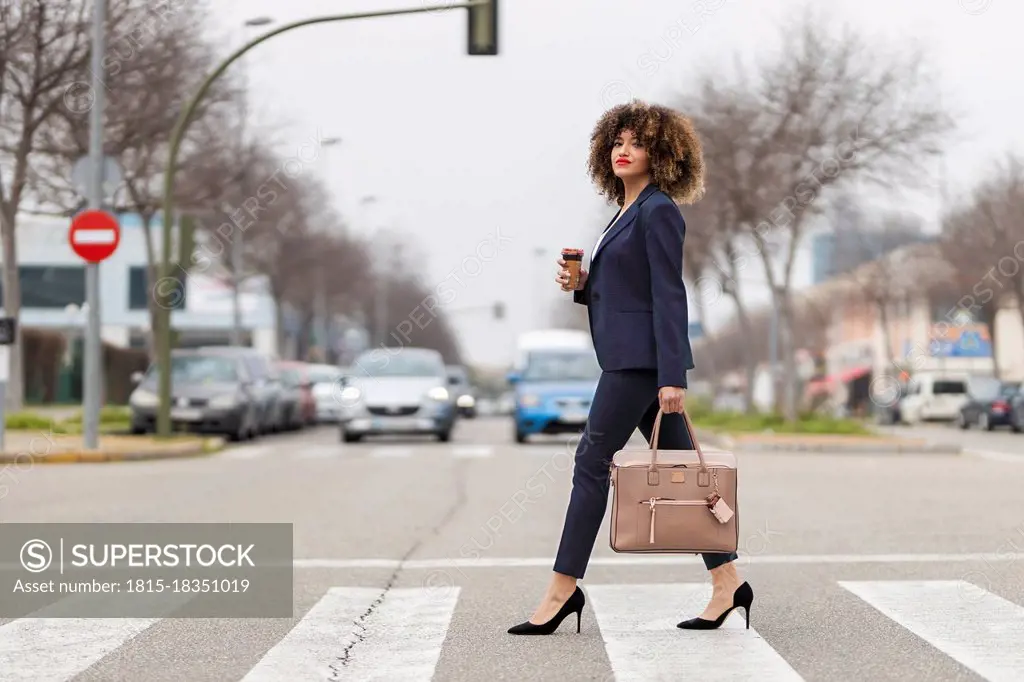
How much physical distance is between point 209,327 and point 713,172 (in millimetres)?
52292

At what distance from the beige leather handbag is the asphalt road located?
1.29 feet

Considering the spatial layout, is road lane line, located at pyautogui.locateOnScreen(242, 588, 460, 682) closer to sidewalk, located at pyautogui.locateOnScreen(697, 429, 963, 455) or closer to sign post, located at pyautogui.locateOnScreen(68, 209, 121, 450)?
sign post, located at pyautogui.locateOnScreen(68, 209, 121, 450)

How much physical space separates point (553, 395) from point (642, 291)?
19.4m

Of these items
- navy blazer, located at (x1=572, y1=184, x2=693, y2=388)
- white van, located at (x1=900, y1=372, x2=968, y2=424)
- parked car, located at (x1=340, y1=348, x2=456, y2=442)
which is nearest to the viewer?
navy blazer, located at (x1=572, y1=184, x2=693, y2=388)

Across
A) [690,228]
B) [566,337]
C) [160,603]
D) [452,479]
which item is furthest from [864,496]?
[566,337]

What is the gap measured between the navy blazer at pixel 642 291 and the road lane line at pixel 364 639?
1281 millimetres

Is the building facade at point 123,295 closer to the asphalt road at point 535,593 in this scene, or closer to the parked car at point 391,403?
the parked car at point 391,403

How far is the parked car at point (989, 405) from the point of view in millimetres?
38469

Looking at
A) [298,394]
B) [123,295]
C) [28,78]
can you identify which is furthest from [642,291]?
[123,295]

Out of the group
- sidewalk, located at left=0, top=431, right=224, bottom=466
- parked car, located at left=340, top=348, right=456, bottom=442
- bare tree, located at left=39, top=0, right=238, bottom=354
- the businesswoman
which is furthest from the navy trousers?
parked car, located at left=340, top=348, right=456, bottom=442

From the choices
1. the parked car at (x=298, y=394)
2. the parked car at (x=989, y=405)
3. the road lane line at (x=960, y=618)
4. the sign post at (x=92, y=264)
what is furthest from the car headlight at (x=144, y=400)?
the parked car at (x=989, y=405)

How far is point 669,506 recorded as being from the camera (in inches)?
225

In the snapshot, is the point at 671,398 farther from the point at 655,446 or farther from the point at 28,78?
the point at 28,78

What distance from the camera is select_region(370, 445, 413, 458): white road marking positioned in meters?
21.9
